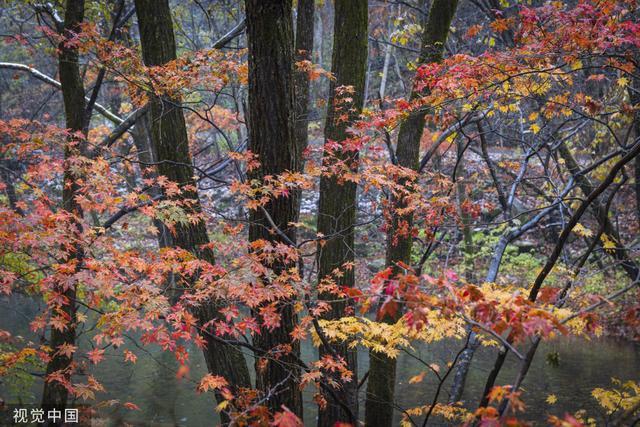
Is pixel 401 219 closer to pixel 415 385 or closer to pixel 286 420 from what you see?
pixel 286 420

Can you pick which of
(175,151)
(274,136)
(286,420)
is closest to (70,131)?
(175,151)

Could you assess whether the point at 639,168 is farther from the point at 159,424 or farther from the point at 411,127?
the point at 159,424

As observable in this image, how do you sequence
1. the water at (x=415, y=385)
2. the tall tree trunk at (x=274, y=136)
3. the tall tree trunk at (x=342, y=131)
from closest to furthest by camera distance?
the tall tree trunk at (x=274, y=136)
the tall tree trunk at (x=342, y=131)
the water at (x=415, y=385)

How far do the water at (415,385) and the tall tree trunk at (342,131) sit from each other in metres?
2.33

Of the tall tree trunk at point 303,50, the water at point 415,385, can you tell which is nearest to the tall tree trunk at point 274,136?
the tall tree trunk at point 303,50

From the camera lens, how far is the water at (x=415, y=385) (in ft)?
24.7

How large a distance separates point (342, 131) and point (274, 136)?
1.98m

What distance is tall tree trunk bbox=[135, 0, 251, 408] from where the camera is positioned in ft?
17.2

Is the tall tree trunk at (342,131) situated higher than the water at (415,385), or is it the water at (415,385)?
the tall tree trunk at (342,131)

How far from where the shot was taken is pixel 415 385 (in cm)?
864

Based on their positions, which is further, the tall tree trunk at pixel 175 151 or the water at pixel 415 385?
the water at pixel 415 385

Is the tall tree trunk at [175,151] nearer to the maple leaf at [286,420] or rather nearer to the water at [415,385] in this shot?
the water at [415,385]

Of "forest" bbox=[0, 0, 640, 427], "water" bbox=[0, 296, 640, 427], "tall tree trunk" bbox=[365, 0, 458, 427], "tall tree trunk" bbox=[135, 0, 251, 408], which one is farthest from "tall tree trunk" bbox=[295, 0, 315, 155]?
"water" bbox=[0, 296, 640, 427]

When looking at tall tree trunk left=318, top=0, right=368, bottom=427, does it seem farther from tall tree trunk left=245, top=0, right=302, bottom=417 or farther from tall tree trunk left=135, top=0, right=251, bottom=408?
tall tree trunk left=245, top=0, right=302, bottom=417
